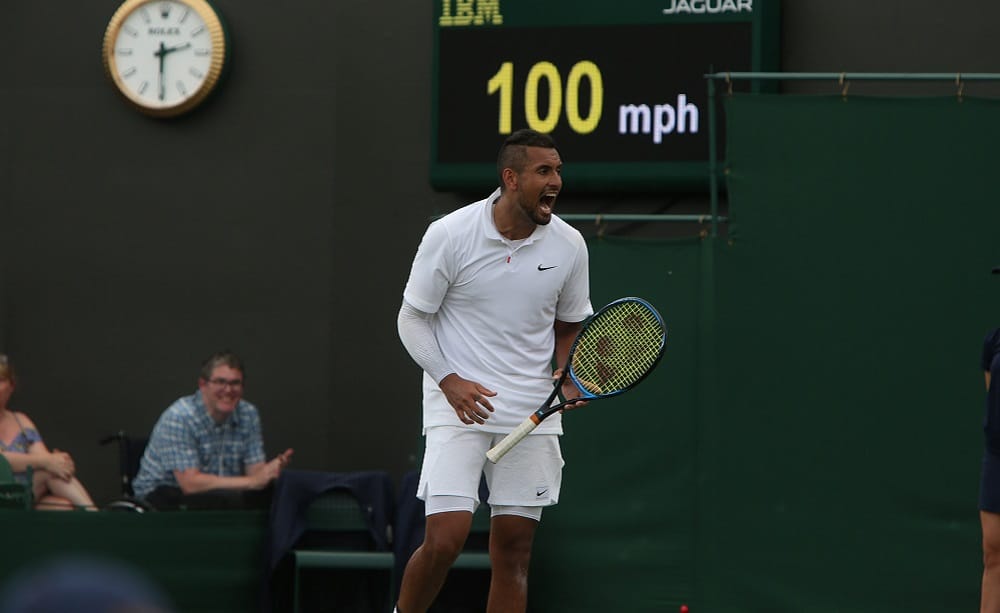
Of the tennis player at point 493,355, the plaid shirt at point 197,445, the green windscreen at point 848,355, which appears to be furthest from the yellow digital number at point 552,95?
the tennis player at point 493,355

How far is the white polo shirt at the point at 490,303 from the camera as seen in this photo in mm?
4953

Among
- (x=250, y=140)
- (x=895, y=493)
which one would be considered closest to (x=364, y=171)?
(x=250, y=140)

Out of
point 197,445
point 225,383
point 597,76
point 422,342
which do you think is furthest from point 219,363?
point 422,342

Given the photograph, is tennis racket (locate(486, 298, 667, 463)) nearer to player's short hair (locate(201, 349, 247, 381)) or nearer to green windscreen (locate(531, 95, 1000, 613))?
green windscreen (locate(531, 95, 1000, 613))

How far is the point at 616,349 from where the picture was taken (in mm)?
5035

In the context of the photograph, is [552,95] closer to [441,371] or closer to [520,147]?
[520,147]

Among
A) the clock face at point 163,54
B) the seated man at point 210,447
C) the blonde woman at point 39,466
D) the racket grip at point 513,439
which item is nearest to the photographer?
the racket grip at point 513,439

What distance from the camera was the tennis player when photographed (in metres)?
4.92

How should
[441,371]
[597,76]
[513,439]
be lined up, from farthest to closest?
[597,76]
[441,371]
[513,439]

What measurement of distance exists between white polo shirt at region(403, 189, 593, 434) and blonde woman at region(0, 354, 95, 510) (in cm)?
285

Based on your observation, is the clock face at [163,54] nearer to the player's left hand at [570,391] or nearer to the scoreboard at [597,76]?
the scoreboard at [597,76]

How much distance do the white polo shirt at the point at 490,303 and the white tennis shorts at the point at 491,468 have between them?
0.04 meters

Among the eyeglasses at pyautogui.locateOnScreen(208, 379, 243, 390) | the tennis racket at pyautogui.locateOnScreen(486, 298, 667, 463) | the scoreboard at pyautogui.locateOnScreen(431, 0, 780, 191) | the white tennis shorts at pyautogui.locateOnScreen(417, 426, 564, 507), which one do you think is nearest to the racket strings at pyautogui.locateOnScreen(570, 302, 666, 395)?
the tennis racket at pyautogui.locateOnScreen(486, 298, 667, 463)

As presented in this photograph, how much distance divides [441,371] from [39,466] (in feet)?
10.2
